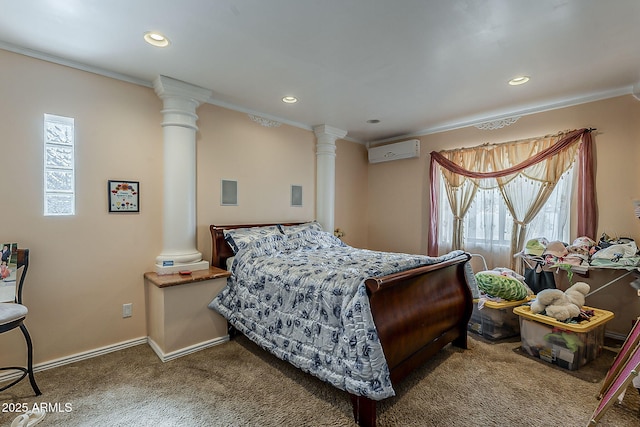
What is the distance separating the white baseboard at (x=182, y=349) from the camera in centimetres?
253

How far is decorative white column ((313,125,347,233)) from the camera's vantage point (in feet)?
14.3

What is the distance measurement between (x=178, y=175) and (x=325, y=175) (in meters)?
2.09

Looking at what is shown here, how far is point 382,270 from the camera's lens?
2.07 meters

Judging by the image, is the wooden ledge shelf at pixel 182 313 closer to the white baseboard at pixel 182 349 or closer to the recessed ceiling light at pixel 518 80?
the white baseboard at pixel 182 349

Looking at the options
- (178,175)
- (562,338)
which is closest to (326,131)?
(178,175)

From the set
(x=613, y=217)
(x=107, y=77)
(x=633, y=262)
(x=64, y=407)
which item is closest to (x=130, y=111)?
(x=107, y=77)

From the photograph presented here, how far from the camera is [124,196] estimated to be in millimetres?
2738

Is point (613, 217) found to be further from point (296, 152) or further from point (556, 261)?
point (296, 152)

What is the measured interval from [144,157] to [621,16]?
3747 millimetres

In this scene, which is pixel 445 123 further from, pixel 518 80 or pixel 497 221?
pixel 497 221

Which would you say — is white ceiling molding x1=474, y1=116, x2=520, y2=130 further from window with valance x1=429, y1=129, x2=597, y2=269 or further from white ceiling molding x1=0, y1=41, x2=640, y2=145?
window with valance x1=429, y1=129, x2=597, y2=269

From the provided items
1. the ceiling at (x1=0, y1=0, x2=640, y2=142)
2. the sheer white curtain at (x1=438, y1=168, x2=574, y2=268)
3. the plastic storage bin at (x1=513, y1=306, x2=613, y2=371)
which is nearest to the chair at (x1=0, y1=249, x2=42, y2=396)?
the ceiling at (x1=0, y1=0, x2=640, y2=142)

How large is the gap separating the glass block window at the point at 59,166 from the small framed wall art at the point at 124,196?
0.86 feet

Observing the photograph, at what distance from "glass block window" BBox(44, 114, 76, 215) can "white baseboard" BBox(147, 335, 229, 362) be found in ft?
4.44
